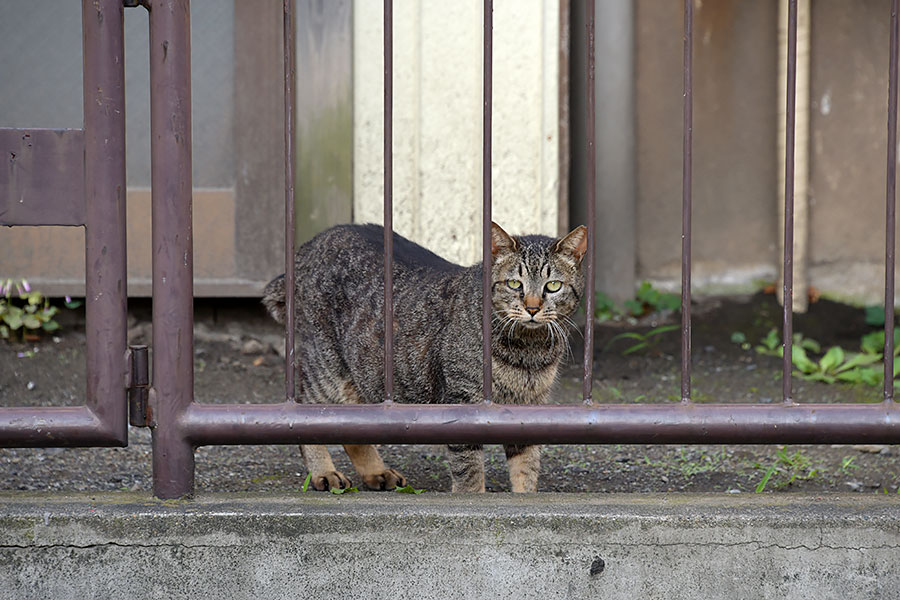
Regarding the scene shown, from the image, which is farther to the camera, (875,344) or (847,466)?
(875,344)

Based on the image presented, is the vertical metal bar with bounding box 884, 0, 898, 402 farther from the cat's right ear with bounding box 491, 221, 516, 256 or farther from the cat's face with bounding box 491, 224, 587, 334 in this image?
the cat's right ear with bounding box 491, 221, 516, 256

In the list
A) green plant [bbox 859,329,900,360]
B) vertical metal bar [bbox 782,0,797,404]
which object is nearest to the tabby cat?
vertical metal bar [bbox 782,0,797,404]

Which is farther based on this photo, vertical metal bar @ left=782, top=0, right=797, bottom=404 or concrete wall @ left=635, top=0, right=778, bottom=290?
concrete wall @ left=635, top=0, right=778, bottom=290

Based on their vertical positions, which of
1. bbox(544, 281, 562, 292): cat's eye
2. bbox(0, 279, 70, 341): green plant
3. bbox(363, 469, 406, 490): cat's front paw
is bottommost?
bbox(363, 469, 406, 490): cat's front paw

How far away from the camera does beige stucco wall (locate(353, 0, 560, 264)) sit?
5.29 meters

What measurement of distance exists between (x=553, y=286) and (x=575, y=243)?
0.17 m

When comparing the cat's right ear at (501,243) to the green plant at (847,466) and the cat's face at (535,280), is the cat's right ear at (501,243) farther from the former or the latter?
the green plant at (847,466)

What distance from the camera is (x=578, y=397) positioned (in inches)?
187

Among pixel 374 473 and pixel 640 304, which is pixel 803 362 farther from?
pixel 374 473

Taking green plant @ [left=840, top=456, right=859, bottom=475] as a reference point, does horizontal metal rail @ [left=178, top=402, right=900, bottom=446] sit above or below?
above

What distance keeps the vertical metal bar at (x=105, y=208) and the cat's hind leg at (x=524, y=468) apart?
50.7 inches

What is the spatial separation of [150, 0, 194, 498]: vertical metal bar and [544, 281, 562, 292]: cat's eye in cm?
136

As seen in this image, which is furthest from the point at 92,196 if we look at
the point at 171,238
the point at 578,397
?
the point at 578,397

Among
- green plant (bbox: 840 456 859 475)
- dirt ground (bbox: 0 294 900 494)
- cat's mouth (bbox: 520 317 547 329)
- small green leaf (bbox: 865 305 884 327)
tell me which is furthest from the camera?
small green leaf (bbox: 865 305 884 327)
